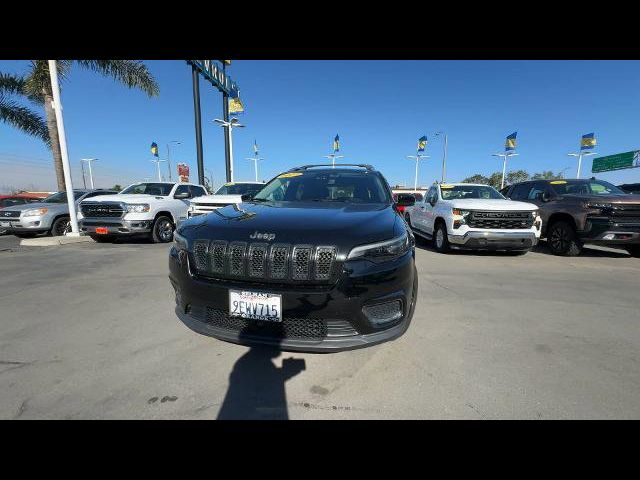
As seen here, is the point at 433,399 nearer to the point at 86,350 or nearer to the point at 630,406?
the point at 630,406

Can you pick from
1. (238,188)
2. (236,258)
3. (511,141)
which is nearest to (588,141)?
(511,141)

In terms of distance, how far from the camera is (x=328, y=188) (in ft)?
12.0

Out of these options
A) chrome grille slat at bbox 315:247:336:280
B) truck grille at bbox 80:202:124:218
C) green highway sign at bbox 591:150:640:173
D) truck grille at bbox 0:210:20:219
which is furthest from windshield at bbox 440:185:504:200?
green highway sign at bbox 591:150:640:173

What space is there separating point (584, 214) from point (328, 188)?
6.33 metres

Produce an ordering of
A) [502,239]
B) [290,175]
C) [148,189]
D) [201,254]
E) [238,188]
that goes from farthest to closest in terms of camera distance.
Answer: [238,188]
[148,189]
[502,239]
[290,175]
[201,254]

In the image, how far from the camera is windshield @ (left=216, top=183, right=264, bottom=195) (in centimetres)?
1011

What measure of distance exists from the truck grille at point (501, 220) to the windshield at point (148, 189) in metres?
8.39

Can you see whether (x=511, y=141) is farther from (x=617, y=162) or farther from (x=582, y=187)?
(x=582, y=187)

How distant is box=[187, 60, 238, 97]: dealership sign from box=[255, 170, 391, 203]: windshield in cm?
1532

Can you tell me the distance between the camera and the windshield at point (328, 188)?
11.3 feet

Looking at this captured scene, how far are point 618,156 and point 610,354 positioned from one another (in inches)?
2289

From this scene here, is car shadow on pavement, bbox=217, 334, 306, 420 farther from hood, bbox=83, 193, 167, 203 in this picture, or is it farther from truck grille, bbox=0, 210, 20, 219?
truck grille, bbox=0, 210, 20, 219

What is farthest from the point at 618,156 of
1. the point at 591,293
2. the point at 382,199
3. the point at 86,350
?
the point at 86,350
